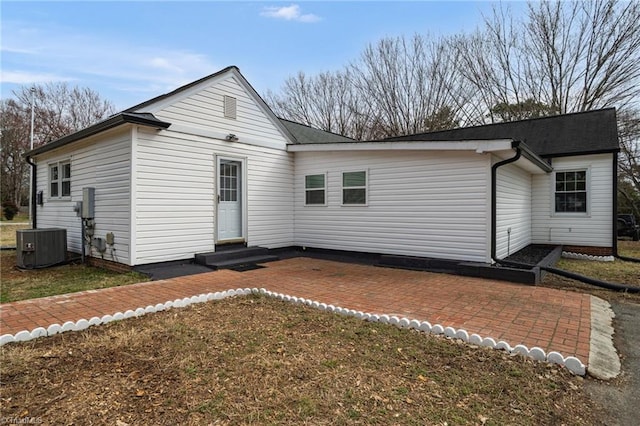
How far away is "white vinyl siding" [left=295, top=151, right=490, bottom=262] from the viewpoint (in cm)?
700

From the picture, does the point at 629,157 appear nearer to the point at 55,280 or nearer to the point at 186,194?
the point at 186,194

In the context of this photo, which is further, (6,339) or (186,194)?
(186,194)

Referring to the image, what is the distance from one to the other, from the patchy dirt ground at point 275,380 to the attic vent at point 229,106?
19.4ft

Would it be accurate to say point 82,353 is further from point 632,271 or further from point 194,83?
point 632,271

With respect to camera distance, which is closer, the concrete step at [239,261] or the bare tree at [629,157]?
the concrete step at [239,261]

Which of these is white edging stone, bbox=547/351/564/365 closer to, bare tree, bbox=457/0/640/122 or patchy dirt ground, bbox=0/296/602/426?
patchy dirt ground, bbox=0/296/602/426

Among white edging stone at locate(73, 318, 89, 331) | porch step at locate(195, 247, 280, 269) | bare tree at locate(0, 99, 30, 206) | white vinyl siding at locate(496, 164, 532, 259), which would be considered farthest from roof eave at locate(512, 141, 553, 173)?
bare tree at locate(0, 99, 30, 206)

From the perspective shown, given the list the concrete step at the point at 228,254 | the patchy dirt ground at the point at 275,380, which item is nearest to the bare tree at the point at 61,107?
the concrete step at the point at 228,254

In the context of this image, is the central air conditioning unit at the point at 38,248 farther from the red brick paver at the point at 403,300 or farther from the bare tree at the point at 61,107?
the bare tree at the point at 61,107

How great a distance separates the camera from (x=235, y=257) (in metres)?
8.05

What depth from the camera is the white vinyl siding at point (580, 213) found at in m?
9.81

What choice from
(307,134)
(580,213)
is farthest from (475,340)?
(307,134)

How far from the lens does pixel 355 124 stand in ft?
78.5

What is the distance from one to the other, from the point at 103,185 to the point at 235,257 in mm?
3228
